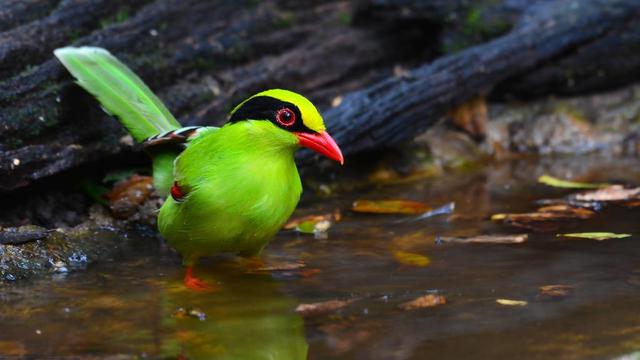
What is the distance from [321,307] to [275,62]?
3121mm

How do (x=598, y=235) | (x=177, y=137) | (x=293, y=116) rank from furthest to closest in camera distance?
(x=598, y=235) < (x=177, y=137) < (x=293, y=116)

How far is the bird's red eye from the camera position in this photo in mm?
4090

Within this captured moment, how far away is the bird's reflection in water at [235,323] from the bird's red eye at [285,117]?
2.26 feet

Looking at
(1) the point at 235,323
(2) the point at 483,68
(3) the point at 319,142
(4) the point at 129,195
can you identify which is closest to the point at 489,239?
(3) the point at 319,142

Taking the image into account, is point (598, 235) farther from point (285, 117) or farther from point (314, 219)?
point (285, 117)

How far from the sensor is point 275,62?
643 centimetres

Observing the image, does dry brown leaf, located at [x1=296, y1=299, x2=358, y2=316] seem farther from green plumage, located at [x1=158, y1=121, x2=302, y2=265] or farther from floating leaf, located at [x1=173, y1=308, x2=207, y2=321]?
green plumage, located at [x1=158, y1=121, x2=302, y2=265]

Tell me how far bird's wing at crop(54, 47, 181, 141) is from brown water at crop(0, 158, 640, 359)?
2.08 feet

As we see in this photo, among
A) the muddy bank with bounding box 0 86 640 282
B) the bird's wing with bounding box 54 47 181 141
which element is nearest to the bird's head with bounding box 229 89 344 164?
the bird's wing with bounding box 54 47 181 141

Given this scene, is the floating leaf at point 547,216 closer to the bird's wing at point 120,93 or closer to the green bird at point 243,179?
the green bird at point 243,179

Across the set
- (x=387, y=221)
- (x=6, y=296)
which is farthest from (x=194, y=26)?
(x=6, y=296)

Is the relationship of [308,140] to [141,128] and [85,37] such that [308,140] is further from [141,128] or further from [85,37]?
[85,37]

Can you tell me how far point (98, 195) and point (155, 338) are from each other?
2.12 metres

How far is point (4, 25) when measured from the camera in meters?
5.07
